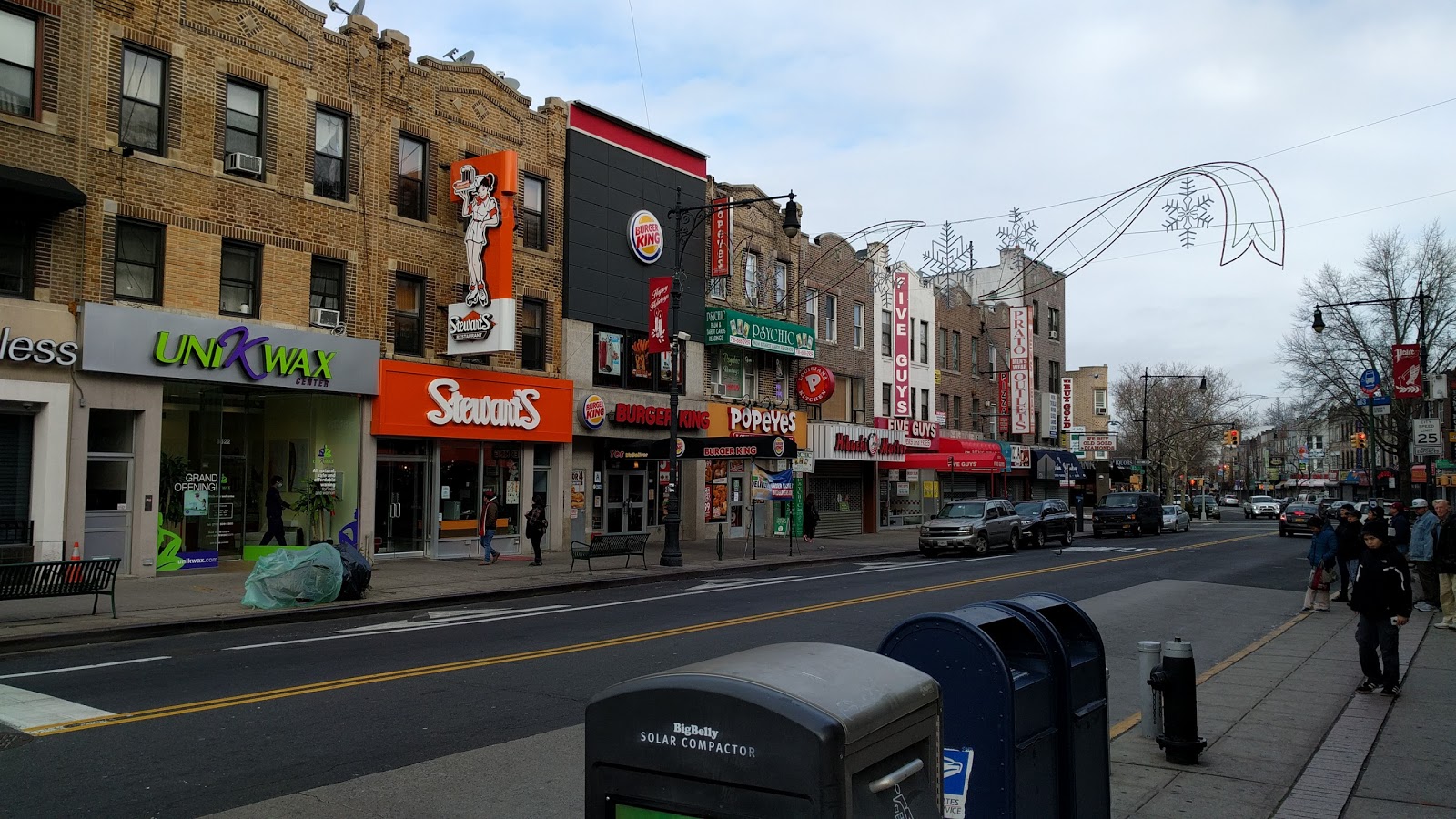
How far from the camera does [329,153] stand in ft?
73.7

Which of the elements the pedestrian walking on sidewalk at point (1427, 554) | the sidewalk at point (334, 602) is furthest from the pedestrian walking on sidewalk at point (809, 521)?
the pedestrian walking on sidewalk at point (1427, 554)

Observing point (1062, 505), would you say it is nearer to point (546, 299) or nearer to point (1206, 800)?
point (546, 299)

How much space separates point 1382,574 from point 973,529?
71.9 ft

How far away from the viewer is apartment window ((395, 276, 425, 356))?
78.1 feet

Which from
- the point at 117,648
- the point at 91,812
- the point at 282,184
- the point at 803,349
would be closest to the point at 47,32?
the point at 282,184

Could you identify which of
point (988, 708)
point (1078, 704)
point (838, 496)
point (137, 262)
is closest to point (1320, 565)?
point (1078, 704)

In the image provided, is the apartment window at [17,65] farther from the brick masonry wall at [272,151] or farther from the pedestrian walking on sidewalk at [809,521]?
the pedestrian walking on sidewalk at [809,521]

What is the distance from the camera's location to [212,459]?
821 inches

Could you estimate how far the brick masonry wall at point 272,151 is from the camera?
17969 mm

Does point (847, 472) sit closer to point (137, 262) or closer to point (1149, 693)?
point (137, 262)

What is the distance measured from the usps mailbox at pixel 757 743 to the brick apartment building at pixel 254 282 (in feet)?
59.3

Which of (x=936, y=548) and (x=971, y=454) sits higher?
(x=971, y=454)

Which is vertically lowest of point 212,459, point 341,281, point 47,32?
point 212,459

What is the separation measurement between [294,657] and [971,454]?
3463 cm
